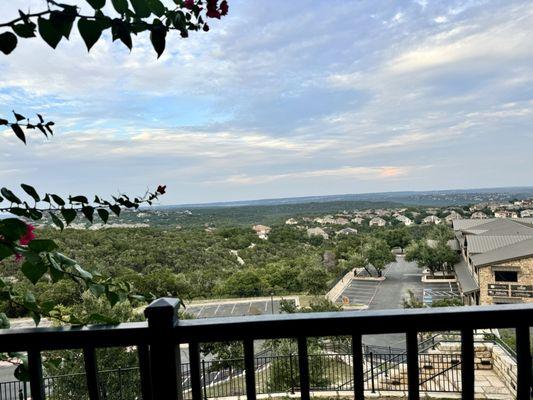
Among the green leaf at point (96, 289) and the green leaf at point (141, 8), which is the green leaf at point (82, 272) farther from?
the green leaf at point (141, 8)

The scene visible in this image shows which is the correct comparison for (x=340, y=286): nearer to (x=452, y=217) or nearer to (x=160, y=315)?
(x=452, y=217)

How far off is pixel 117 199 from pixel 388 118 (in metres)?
28.3

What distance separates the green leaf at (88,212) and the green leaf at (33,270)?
218 mm

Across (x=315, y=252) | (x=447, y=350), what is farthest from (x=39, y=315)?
(x=315, y=252)

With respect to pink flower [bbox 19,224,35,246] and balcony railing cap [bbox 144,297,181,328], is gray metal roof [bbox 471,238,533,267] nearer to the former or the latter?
balcony railing cap [bbox 144,297,181,328]

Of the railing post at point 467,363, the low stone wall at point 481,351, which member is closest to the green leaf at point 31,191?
the railing post at point 467,363

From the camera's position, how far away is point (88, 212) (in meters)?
1.08

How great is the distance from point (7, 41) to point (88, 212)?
47 cm

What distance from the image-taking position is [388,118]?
89.5 feet

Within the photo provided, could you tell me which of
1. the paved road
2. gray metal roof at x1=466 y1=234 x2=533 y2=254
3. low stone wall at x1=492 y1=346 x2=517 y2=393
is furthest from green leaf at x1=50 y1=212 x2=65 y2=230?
gray metal roof at x1=466 y1=234 x2=533 y2=254

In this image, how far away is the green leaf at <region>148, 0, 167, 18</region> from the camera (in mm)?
812

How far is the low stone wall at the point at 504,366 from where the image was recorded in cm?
563

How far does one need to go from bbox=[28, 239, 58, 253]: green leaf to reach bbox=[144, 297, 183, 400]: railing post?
26cm

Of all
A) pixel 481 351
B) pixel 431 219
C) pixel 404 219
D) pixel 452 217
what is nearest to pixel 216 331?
pixel 481 351
